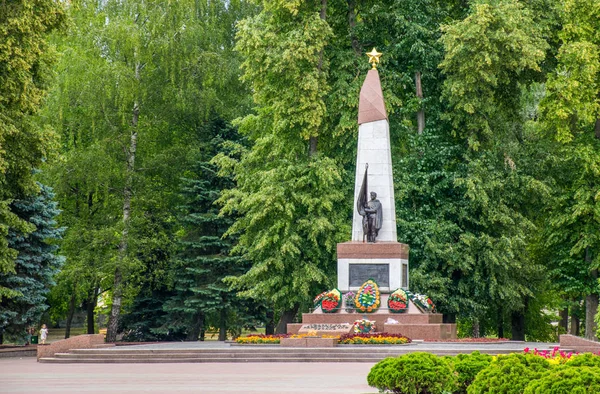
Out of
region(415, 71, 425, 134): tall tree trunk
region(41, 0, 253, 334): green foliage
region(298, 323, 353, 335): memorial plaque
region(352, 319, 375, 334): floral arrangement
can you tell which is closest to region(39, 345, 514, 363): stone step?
region(298, 323, 353, 335): memorial plaque

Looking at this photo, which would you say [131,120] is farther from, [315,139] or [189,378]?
[189,378]

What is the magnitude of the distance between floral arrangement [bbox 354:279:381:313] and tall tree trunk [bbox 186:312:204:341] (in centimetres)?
1010

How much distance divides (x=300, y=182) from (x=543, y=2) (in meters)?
10.5

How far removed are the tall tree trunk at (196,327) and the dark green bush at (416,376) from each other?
80.3 feet

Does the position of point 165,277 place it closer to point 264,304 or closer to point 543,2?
point 264,304

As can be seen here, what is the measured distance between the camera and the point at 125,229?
3744 centimetres

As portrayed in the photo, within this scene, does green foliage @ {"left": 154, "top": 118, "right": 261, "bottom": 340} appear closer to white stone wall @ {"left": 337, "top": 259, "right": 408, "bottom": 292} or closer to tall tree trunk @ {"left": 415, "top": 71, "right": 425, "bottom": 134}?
tall tree trunk @ {"left": 415, "top": 71, "right": 425, "bottom": 134}

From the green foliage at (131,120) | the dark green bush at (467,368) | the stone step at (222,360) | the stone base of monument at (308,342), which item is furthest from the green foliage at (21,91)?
the dark green bush at (467,368)

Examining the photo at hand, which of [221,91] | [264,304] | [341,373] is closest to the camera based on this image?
[341,373]

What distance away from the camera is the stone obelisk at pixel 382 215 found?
29.1 metres

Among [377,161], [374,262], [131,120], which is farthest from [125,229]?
[374,262]

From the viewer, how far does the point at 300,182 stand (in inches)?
1284

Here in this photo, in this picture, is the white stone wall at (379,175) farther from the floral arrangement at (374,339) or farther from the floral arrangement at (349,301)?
the floral arrangement at (374,339)

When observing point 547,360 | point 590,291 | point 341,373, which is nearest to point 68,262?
point 590,291
